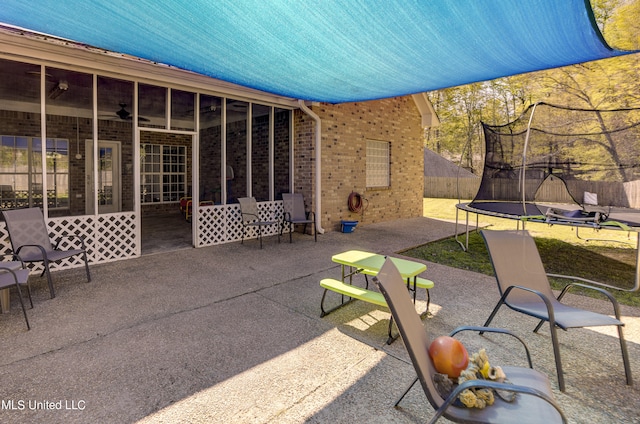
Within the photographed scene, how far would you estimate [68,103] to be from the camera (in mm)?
8547

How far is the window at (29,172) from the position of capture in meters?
8.30

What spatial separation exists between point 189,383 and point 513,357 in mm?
2560

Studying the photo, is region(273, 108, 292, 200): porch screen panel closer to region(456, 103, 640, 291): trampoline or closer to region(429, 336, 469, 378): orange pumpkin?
region(456, 103, 640, 291): trampoline

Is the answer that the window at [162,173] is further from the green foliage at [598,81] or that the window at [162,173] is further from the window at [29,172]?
the green foliage at [598,81]

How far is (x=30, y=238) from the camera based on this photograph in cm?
436

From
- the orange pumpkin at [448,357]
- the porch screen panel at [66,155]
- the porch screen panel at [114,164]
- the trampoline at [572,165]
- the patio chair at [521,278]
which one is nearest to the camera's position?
the orange pumpkin at [448,357]

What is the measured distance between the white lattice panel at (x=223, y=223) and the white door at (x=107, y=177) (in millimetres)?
4930

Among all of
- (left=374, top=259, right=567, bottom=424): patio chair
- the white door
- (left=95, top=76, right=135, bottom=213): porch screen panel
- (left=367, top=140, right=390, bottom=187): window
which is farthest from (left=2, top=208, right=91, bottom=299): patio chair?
(left=367, top=140, right=390, bottom=187): window

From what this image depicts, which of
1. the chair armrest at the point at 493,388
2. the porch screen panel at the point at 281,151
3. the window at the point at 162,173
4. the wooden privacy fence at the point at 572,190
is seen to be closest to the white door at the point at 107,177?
the window at the point at 162,173

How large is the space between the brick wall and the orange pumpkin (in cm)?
621

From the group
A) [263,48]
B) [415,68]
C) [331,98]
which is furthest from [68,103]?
[415,68]

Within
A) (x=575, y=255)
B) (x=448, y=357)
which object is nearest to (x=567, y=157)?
(x=575, y=255)

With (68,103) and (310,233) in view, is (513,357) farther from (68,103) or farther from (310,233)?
(68,103)

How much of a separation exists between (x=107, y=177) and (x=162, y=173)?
1818 millimetres
